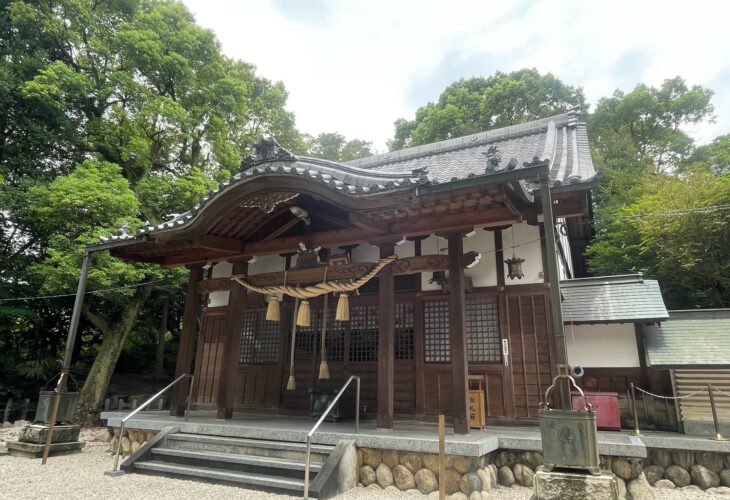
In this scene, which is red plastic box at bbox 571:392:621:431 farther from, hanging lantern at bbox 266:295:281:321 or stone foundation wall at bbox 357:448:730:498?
hanging lantern at bbox 266:295:281:321

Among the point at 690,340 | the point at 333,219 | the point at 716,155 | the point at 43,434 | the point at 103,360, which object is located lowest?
the point at 43,434

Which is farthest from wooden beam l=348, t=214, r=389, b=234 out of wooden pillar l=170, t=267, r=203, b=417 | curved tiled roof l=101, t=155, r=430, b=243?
wooden pillar l=170, t=267, r=203, b=417

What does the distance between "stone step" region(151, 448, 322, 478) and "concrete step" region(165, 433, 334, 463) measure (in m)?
0.08

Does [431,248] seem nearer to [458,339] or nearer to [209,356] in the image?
[458,339]

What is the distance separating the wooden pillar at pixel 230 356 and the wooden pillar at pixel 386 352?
9.78 ft

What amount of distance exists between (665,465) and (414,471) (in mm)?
3580

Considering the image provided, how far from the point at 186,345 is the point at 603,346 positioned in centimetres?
817

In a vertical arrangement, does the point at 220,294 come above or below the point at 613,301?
above

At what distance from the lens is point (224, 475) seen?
18.1ft

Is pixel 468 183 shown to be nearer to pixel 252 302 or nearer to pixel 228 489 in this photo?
pixel 228 489

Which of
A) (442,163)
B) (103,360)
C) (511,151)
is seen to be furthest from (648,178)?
(103,360)

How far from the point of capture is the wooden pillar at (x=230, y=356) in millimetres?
7621

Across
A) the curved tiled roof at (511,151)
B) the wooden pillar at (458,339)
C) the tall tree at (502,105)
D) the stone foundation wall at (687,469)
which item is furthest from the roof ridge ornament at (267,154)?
the tall tree at (502,105)

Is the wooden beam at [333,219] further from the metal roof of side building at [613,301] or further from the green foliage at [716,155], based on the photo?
the green foliage at [716,155]
